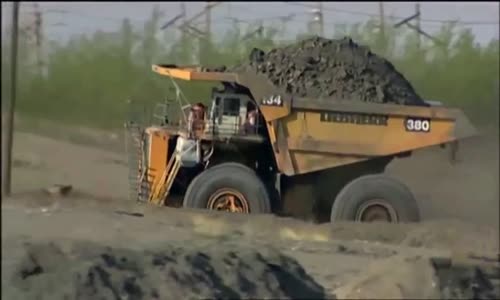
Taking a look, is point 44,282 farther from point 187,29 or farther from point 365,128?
point 365,128

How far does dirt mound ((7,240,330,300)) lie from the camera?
42.6 feet

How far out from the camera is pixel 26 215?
1183cm

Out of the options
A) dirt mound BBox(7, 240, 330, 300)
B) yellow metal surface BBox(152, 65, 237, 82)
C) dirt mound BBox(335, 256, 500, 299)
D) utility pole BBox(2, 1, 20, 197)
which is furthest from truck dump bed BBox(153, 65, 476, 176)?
dirt mound BBox(335, 256, 500, 299)

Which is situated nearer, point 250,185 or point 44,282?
point 250,185

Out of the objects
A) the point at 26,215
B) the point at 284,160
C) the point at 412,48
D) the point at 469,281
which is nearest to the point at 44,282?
the point at 26,215

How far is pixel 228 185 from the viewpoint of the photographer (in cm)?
582

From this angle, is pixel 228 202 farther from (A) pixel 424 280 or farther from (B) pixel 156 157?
(A) pixel 424 280

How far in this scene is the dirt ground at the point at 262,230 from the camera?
717cm

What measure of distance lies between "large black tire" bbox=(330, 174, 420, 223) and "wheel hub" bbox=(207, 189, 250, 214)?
421 millimetres

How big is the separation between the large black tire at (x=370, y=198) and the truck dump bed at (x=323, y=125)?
11 cm

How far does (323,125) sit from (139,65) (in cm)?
102

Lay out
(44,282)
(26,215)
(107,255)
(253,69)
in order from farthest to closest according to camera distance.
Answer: (107,255)
(44,282)
(26,215)
(253,69)

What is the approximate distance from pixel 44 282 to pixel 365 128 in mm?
7768

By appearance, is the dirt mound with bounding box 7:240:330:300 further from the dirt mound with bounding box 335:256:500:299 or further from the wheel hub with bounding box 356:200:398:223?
the wheel hub with bounding box 356:200:398:223
